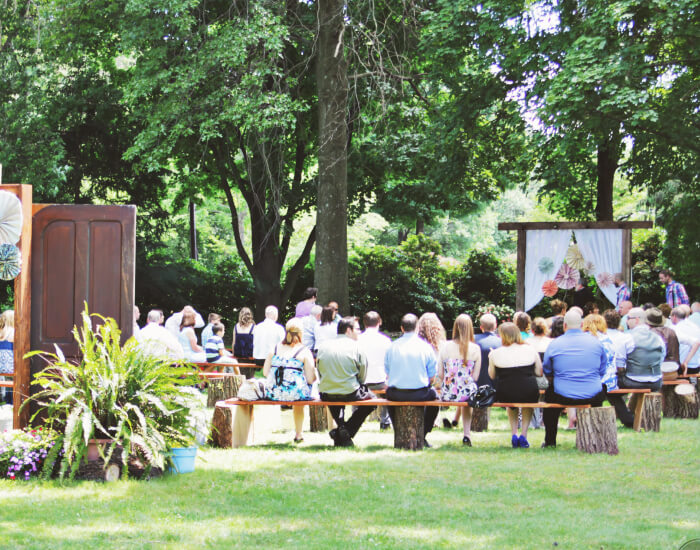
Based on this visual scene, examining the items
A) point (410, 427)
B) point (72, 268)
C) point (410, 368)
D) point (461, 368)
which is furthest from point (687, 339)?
point (72, 268)

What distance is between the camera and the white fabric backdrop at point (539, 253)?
18344 mm

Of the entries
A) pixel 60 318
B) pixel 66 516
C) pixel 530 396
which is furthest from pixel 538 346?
pixel 66 516

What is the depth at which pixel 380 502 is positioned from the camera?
7223mm

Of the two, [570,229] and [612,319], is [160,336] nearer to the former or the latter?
[612,319]

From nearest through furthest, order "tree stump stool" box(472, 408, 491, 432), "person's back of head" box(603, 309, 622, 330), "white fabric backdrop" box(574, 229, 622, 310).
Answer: "tree stump stool" box(472, 408, 491, 432) < "person's back of head" box(603, 309, 622, 330) < "white fabric backdrop" box(574, 229, 622, 310)

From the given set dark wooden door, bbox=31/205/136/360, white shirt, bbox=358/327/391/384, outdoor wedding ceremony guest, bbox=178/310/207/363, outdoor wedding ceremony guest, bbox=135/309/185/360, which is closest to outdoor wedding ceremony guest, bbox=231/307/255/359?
outdoor wedding ceremony guest, bbox=178/310/207/363

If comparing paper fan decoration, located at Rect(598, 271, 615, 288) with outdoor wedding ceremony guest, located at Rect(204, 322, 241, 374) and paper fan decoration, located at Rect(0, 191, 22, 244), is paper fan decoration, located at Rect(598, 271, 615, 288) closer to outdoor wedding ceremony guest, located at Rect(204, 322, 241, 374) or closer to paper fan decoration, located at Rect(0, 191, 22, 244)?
outdoor wedding ceremony guest, located at Rect(204, 322, 241, 374)

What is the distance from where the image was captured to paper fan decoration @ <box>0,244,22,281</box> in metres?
8.18

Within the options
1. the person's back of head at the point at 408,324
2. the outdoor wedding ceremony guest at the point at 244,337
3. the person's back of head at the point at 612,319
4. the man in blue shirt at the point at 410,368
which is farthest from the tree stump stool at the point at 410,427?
the outdoor wedding ceremony guest at the point at 244,337

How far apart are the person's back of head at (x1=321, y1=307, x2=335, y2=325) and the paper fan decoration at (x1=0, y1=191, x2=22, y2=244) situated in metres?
5.53

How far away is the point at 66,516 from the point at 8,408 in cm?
296

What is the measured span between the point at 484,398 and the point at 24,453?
16.8ft

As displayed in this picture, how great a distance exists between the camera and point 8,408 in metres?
9.07

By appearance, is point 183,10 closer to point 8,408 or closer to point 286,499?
point 8,408
